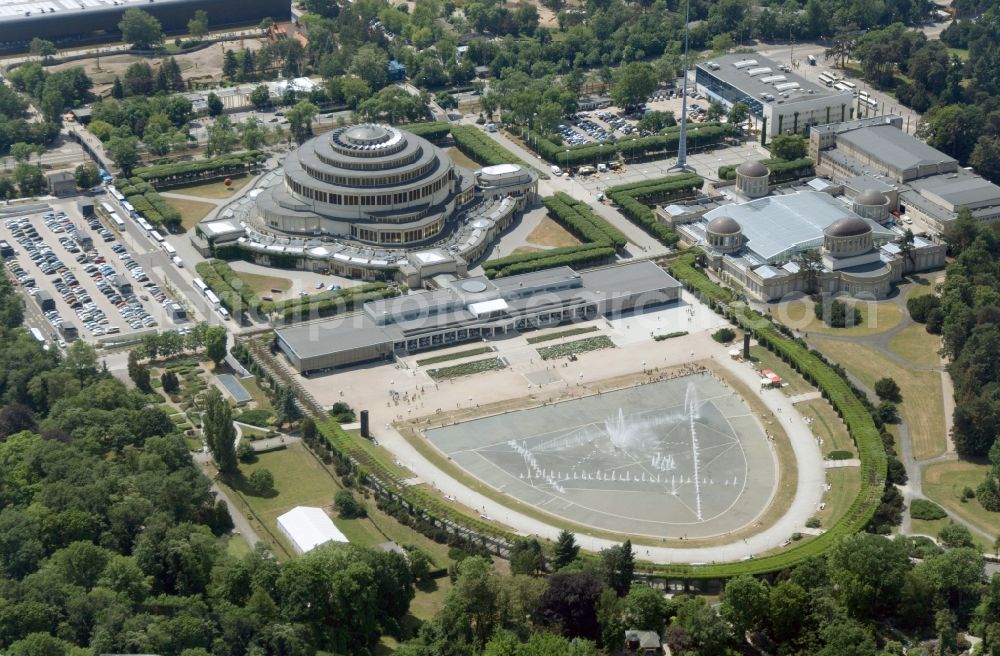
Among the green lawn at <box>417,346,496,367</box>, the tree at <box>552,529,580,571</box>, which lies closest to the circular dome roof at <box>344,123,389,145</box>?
the green lawn at <box>417,346,496,367</box>

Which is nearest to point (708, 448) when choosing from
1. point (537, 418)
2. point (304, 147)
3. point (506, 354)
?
point (537, 418)

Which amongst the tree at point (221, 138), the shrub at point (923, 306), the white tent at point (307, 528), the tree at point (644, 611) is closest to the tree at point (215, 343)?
the white tent at point (307, 528)

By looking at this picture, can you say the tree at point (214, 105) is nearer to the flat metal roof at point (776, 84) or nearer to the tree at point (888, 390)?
the flat metal roof at point (776, 84)

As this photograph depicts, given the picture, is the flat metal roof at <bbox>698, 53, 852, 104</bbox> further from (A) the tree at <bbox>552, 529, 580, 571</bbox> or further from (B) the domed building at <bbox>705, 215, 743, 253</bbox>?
(A) the tree at <bbox>552, 529, 580, 571</bbox>

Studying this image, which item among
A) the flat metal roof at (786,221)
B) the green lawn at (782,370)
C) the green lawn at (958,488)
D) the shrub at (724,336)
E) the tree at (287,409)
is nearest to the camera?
the green lawn at (958,488)

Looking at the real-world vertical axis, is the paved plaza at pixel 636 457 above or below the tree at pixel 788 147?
above

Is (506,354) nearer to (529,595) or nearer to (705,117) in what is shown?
(529,595)

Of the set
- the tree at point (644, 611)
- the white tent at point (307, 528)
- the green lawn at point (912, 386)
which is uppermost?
the tree at point (644, 611)
